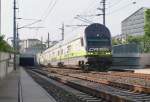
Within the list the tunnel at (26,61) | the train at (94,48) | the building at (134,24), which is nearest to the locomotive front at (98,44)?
the train at (94,48)

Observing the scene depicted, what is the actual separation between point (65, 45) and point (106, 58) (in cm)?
1046

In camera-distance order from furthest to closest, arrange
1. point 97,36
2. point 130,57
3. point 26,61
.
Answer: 1. point 26,61
2. point 130,57
3. point 97,36

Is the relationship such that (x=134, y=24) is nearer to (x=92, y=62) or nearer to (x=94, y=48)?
(x=94, y=48)

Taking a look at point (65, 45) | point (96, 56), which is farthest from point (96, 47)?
point (65, 45)

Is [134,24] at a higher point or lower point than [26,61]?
higher

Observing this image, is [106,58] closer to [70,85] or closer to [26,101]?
[70,85]

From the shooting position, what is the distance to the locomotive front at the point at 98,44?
40.7 m

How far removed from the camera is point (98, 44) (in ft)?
135

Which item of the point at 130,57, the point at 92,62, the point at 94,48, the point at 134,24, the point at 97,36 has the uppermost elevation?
the point at 134,24

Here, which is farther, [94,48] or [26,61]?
[26,61]

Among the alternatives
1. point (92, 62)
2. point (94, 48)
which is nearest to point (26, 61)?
point (94, 48)

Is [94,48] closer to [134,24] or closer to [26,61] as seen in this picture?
[26,61]

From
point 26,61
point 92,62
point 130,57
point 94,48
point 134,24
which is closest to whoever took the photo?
point 92,62

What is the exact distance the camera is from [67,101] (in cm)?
1764
